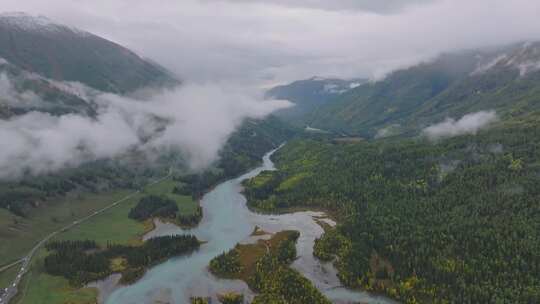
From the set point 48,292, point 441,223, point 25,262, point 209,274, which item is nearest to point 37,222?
point 25,262

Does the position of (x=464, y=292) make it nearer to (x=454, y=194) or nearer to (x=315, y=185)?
(x=454, y=194)

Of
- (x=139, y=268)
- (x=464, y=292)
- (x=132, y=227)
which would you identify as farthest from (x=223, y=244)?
(x=464, y=292)

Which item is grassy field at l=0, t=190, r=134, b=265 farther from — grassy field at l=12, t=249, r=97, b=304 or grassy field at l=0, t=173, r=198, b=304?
grassy field at l=12, t=249, r=97, b=304

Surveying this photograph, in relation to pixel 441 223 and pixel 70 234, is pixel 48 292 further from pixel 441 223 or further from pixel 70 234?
pixel 441 223

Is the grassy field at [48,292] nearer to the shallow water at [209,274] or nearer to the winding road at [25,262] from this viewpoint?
the winding road at [25,262]

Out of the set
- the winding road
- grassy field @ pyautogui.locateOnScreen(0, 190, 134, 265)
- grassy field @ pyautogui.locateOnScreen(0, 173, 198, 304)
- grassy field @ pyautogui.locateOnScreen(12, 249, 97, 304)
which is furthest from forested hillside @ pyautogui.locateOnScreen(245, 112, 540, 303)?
grassy field @ pyautogui.locateOnScreen(0, 190, 134, 265)

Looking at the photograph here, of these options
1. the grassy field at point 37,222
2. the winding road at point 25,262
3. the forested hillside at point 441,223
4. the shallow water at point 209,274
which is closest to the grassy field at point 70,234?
the grassy field at point 37,222
